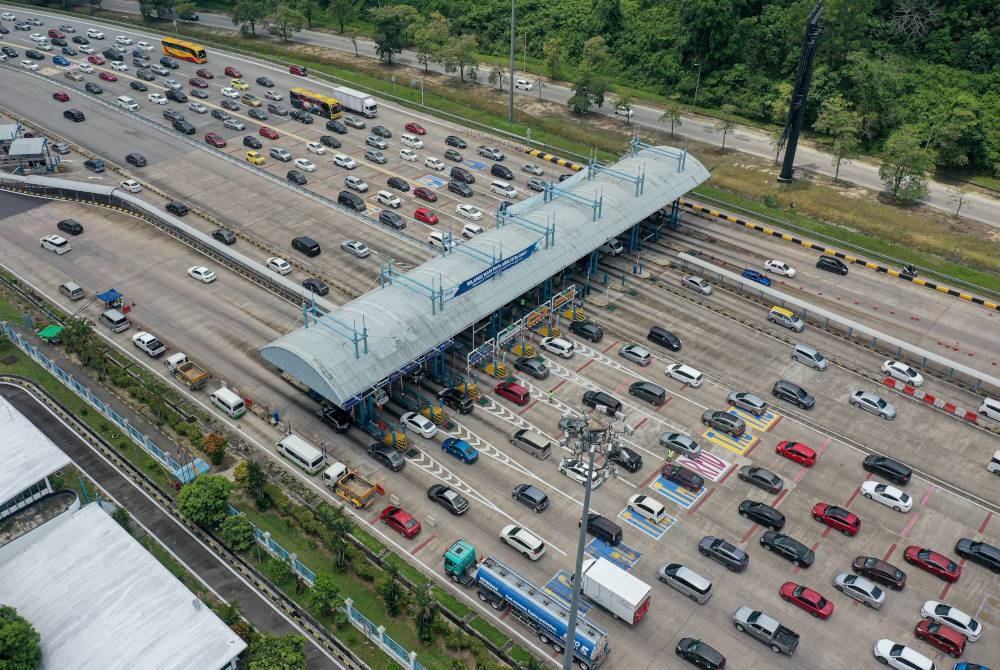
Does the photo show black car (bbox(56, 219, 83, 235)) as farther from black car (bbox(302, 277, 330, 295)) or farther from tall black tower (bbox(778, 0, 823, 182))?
Result: tall black tower (bbox(778, 0, 823, 182))

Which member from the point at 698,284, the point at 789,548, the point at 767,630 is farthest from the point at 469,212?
the point at 767,630

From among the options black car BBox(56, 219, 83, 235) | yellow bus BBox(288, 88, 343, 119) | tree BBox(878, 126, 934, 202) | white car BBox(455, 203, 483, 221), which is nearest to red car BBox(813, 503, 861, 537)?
white car BBox(455, 203, 483, 221)

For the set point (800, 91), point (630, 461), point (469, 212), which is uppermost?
point (800, 91)

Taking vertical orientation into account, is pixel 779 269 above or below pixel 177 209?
above

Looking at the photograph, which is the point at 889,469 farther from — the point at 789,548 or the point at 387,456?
the point at 387,456

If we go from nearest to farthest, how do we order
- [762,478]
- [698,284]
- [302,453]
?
[762,478], [302,453], [698,284]

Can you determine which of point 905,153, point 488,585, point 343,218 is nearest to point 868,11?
point 905,153
